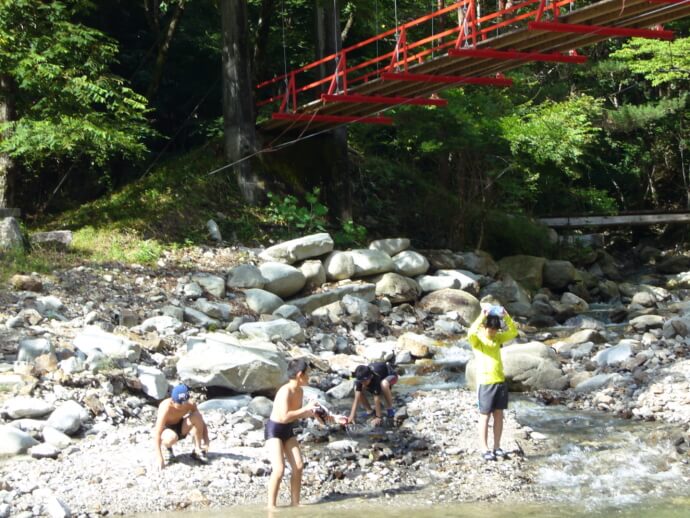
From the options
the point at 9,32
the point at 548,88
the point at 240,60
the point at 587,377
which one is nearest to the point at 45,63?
the point at 9,32

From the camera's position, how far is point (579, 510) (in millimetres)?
7566

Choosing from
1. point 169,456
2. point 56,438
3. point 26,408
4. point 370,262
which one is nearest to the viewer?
point 169,456

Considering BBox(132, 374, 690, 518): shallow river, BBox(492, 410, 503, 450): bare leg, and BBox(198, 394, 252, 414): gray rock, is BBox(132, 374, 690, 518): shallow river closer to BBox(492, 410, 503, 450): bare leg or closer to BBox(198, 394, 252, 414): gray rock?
BBox(492, 410, 503, 450): bare leg

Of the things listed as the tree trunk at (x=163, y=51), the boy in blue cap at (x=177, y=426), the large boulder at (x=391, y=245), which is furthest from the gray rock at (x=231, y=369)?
the tree trunk at (x=163, y=51)

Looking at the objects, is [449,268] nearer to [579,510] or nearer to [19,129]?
[19,129]

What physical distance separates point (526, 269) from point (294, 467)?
14.5 meters

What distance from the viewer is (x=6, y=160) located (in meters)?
16.6

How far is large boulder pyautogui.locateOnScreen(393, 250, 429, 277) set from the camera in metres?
18.4

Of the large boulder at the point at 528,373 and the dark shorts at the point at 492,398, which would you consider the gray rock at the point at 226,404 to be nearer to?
the dark shorts at the point at 492,398

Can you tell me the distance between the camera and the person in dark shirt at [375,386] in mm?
10078

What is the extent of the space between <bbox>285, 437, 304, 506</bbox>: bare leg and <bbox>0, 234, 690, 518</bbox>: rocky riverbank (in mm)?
397

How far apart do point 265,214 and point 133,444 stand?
37.1 ft

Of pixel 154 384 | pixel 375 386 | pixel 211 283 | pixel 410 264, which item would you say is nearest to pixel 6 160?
pixel 211 283

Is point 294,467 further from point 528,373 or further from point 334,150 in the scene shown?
point 334,150
